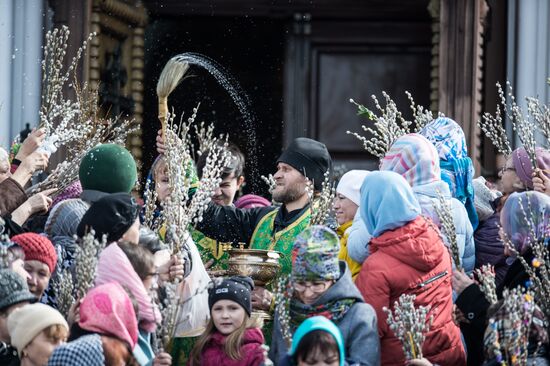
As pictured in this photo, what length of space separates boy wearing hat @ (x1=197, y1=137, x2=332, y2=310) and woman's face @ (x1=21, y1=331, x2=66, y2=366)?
6.04 ft

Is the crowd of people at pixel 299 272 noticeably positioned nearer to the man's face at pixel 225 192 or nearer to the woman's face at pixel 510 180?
the woman's face at pixel 510 180

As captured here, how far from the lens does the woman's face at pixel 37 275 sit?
21.3 ft

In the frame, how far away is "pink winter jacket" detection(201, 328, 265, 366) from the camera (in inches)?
255

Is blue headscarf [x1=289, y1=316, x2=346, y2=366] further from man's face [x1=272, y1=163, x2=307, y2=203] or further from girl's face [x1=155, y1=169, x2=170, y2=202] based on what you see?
girl's face [x1=155, y1=169, x2=170, y2=202]

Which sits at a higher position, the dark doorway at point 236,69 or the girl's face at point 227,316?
the dark doorway at point 236,69

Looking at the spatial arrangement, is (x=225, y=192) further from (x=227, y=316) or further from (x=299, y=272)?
(x=299, y=272)

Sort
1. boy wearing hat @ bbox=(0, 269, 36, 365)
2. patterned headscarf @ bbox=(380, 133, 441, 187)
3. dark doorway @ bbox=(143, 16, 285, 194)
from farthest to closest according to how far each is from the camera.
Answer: dark doorway @ bbox=(143, 16, 285, 194), patterned headscarf @ bbox=(380, 133, 441, 187), boy wearing hat @ bbox=(0, 269, 36, 365)

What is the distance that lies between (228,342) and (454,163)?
182 cm

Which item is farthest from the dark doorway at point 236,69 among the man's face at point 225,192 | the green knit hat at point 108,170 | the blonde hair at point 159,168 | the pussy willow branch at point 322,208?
the green knit hat at point 108,170

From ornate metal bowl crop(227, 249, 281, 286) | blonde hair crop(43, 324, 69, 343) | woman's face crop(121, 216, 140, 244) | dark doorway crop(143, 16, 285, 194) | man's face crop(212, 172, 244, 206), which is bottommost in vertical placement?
blonde hair crop(43, 324, 69, 343)

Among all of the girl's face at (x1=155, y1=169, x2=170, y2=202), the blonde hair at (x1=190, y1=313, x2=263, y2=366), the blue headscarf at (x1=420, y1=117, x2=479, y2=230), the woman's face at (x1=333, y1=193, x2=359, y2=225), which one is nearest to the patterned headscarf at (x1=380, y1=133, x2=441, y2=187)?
the woman's face at (x1=333, y1=193, x2=359, y2=225)

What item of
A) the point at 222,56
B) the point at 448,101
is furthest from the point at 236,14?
the point at 448,101

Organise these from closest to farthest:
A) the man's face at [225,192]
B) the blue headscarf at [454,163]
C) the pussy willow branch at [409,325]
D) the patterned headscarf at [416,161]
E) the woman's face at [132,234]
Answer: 1. the pussy willow branch at [409,325]
2. the woman's face at [132,234]
3. the patterned headscarf at [416,161]
4. the blue headscarf at [454,163]
5. the man's face at [225,192]

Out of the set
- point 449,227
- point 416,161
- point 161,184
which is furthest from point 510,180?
point 161,184
